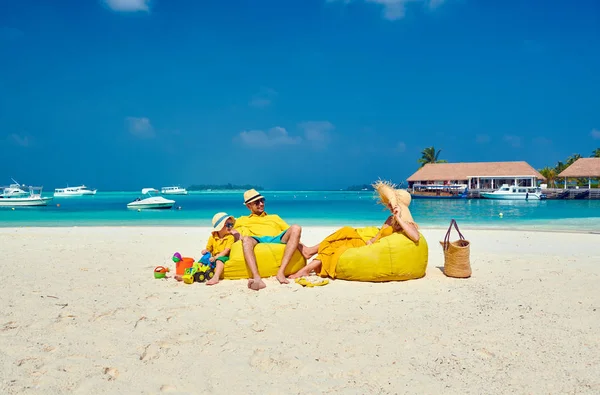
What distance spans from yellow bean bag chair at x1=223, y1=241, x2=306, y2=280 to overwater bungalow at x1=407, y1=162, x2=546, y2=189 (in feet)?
163

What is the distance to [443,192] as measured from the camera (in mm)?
51812

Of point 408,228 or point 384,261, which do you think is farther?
point 408,228

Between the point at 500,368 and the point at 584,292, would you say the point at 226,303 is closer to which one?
the point at 500,368

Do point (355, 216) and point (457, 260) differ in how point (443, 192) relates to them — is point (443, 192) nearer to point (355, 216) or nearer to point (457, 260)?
point (355, 216)

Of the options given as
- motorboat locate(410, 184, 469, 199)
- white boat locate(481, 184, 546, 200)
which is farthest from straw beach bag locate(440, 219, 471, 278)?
motorboat locate(410, 184, 469, 199)

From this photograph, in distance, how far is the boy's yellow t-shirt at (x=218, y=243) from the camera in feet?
19.1

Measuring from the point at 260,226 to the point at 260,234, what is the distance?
0.39 ft

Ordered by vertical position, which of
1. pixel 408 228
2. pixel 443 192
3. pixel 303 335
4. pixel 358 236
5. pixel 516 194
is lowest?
pixel 303 335


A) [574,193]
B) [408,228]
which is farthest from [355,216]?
[574,193]

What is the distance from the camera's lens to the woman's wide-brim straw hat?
18.6 feet

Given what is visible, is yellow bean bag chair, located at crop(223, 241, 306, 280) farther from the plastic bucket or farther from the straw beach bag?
the straw beach bag

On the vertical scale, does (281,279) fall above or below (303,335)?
above

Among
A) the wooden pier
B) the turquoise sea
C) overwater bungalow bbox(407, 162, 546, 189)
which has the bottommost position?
the turquoise sea

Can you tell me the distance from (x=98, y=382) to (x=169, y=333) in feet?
2.92
